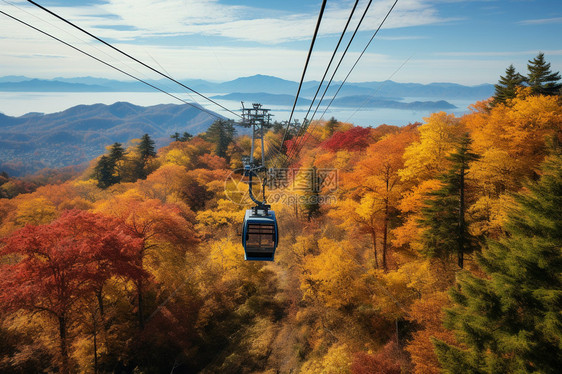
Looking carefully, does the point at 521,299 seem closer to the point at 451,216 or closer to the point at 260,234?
the point at 451,216

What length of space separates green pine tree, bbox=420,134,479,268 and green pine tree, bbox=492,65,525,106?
19493 mm

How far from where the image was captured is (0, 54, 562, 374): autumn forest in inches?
373

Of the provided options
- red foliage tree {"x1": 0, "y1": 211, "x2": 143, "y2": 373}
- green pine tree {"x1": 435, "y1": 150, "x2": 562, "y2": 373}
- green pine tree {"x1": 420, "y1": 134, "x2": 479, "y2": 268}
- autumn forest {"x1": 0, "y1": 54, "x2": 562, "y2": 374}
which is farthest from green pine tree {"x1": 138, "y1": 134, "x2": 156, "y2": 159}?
green pine tree {"x1": 435, "y1": 150, "x2": 562, "y2": 373}

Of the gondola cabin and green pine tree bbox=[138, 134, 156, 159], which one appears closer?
the gondola cabin

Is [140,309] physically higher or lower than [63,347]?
lower

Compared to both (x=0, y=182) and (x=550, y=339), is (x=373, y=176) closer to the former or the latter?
(x=550, y=339)

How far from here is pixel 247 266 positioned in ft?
82.9

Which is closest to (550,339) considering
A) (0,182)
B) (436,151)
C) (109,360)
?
(436,151)

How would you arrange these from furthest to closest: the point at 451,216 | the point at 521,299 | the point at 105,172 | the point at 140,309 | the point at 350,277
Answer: the point at 105,172 < the point at 140,309 < the point at 350,277 < the point at 451,216 < the point at 521,299

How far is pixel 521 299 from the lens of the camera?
9000 millimetres

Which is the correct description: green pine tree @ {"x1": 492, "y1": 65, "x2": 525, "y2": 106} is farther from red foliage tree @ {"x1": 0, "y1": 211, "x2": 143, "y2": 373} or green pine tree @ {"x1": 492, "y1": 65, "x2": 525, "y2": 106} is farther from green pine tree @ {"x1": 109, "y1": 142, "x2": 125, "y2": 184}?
green pine tree @ {"x1": 109, "y1": 142, "x2": 125, "y2": 184}

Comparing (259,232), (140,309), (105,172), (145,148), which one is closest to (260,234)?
(259,232)

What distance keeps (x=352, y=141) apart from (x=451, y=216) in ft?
82.2

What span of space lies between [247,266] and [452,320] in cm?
1750
